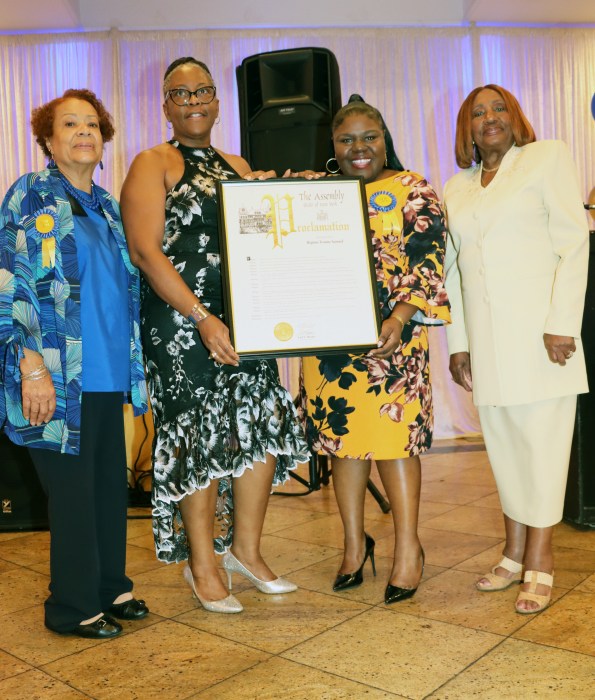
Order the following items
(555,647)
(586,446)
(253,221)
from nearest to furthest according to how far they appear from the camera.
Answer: (555,647) → (253,221) → (586,446)

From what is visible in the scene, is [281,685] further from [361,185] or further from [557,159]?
[557,159]

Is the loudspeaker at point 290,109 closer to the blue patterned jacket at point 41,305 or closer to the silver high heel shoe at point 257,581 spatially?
the blue patterned jacket at point 41,305

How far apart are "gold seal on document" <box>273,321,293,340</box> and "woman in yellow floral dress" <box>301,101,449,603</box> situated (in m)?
0.27

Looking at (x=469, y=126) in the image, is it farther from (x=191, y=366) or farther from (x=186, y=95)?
(x=191, y=366)

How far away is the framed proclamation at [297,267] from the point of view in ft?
6.88

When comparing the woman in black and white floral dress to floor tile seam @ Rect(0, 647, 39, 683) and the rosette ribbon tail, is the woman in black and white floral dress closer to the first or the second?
the rosette ribbon tail

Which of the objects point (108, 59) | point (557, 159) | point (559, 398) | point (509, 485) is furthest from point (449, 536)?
point (108, 59)

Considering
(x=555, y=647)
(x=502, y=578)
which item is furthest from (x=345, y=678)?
(x=502, y=578)

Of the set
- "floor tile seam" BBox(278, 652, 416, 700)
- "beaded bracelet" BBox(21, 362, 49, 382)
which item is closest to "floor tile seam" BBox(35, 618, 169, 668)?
"floor tile seam" BBox(278, 652, 416, 700)

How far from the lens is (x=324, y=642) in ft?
6.66

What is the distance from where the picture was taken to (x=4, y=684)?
188 centimetres

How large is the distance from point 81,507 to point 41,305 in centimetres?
56

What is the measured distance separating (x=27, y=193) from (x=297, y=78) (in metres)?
1.90

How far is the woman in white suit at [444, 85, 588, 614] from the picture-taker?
2.19 meters
